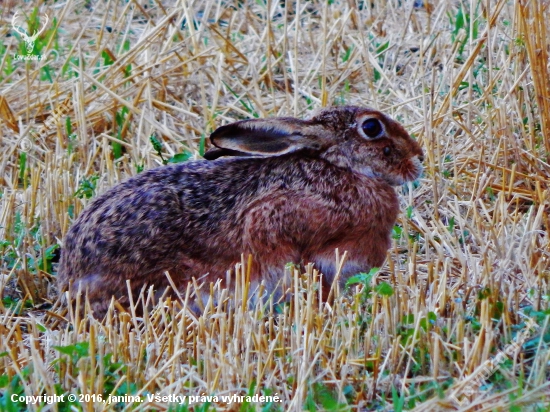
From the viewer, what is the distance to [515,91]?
618 centimetres

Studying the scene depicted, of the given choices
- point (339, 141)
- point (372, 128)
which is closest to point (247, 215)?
point (339, 141)

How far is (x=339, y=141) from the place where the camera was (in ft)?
16.2

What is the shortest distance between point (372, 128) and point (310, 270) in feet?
3.24

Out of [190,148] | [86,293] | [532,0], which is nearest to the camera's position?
[86,293]

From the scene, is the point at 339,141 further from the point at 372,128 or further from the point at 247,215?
the point at 247,215

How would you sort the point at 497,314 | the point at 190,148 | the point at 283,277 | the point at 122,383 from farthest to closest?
the point at 190,148, the point at 283,277, the point at 497,314, the point at 122,383

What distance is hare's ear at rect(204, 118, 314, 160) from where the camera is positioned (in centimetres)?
480

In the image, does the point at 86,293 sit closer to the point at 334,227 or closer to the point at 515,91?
the point at 334,227

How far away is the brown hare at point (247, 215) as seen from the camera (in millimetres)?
4602

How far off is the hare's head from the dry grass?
0.46 m

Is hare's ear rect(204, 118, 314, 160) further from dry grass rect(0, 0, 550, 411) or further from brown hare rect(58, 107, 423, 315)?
dry grass rect(0, 0, 550, 411)

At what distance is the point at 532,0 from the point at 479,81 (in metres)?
1.02

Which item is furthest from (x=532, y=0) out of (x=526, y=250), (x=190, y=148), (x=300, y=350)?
(x=300, y=350)

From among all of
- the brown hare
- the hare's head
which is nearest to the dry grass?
the brown hare
